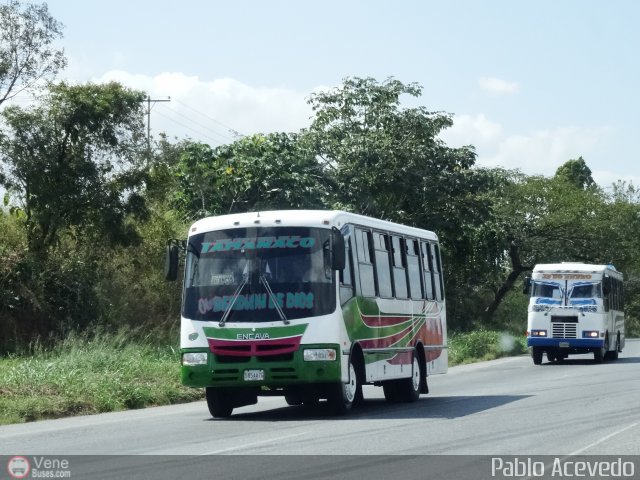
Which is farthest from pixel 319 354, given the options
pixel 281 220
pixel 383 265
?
pixel 383 265

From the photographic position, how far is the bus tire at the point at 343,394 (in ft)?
57.9

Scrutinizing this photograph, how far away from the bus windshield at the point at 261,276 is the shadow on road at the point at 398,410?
5.17 feet

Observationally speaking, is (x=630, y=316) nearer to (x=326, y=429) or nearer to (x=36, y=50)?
(x=36, y=50)

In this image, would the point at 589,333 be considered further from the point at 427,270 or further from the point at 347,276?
the point at 347,276

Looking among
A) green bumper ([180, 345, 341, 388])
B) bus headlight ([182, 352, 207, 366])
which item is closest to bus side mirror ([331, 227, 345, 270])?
green bumper ([180, 345, 341, 388])

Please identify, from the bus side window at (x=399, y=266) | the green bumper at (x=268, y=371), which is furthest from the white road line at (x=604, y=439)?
the bus side window at (x=399, y=266)

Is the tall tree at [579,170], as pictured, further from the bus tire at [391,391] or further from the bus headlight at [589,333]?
the bus tire at [391,391]

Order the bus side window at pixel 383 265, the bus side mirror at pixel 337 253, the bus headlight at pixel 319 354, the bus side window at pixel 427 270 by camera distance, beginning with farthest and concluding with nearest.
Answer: the bus side window at pixel 427 270 → the bus side window at pixel 383 265 → the bus side mirror at pixel 337 253 → the bus headlight at pixel 319 354

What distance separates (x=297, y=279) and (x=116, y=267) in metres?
21.3

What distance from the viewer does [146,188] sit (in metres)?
36.0

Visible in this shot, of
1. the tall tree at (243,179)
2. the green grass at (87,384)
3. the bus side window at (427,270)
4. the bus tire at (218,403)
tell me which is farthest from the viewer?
the tall tree at (243,179)

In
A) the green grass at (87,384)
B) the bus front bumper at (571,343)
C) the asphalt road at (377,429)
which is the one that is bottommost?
the asphalt road at (377,429)

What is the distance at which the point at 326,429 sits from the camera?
1552 cm

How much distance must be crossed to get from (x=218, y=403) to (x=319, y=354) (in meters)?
1.95
